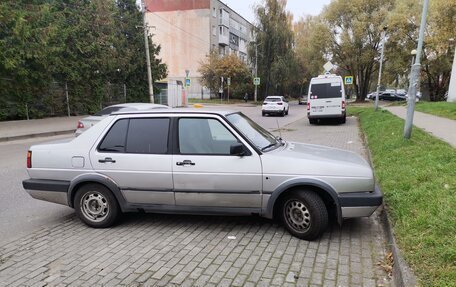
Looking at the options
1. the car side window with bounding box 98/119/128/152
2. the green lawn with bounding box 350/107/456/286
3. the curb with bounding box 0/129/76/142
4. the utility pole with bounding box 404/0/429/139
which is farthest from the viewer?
the curb with bounding box 0/129/76/142

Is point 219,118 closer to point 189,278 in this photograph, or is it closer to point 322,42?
point 189,278

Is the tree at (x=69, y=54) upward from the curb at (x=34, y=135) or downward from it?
upward

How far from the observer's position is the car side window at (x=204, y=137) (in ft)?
13.9

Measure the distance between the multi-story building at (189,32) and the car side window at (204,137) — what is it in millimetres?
48266

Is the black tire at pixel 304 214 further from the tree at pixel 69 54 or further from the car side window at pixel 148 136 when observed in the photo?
the tree at pixel 69 54

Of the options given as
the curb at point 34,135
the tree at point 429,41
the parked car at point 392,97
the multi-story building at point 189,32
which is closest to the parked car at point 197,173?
the curb at point 34,135

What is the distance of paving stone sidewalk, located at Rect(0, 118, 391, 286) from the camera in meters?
3.30

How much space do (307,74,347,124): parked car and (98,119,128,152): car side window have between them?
1501cm

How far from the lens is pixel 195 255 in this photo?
3.79m

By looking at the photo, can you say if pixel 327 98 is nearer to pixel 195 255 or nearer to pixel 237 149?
pixel 237 149

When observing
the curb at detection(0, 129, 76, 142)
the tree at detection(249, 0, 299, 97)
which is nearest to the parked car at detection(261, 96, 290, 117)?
the curb at detection(0, 129, 76, 142)

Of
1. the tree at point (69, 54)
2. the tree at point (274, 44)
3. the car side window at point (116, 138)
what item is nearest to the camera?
the car side window at point (116, 138)

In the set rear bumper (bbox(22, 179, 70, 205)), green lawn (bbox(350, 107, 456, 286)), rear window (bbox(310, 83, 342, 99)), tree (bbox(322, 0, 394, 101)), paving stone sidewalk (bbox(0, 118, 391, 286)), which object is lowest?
paving stone sidewalk (bbox(0, 118, 391, 286))

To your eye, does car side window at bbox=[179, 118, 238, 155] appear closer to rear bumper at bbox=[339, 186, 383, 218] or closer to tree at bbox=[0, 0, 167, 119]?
rear bumper at bbox=[339, 186, 383, 218]
